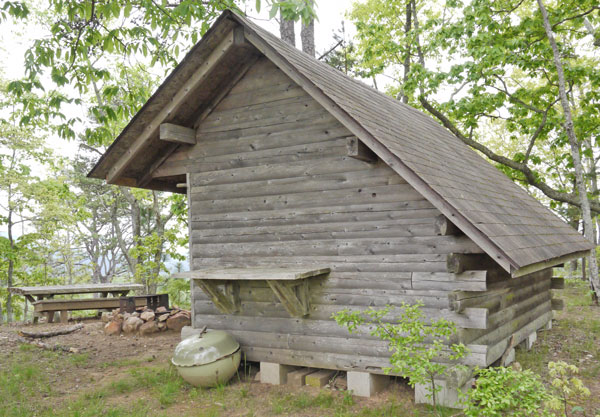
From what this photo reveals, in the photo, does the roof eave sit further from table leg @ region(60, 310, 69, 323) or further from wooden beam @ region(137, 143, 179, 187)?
table leg @ region(60, 310, 69, 323)

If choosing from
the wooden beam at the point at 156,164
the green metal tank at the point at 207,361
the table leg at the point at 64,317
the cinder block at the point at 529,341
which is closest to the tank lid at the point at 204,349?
the green metal tank at the point at 207,361

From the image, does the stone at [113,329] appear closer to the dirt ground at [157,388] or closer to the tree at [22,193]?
the dirt ground at [157,388]

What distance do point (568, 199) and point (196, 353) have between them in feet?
43.5

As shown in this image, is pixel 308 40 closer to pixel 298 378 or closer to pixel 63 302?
pixel 63 302

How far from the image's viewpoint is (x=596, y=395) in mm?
6434

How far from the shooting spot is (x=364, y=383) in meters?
6.38

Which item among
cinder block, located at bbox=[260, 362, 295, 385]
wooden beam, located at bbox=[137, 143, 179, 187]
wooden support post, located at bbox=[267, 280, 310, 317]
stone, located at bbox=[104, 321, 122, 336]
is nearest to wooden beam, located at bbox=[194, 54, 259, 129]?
wooden beam, located at bbox=[137, 143, 179, 187]

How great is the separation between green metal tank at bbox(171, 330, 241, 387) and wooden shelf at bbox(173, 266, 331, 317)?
2.04 ft

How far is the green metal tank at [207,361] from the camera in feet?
22.1

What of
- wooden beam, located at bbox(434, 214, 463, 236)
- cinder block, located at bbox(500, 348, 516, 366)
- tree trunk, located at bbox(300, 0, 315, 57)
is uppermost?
tree trunk, located at bbox(300, 0, 315, 57)

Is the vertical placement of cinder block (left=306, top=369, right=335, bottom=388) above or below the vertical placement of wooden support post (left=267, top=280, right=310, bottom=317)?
below

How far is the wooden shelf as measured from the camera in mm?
6109

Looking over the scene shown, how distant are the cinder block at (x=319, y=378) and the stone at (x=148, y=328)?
5.49 metres

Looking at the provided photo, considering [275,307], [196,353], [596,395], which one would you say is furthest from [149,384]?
[596,395]
